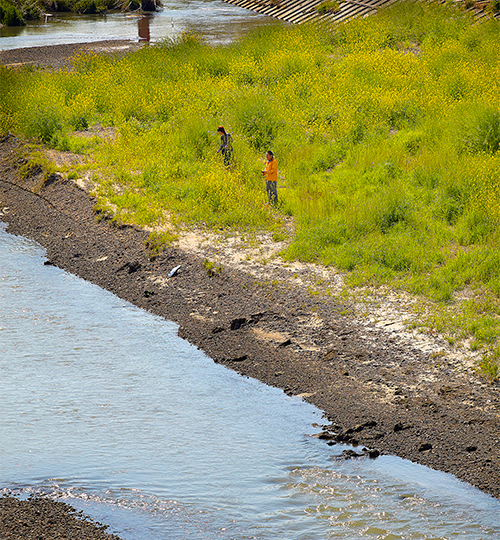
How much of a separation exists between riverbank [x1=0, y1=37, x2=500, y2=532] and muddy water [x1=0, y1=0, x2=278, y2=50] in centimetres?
2531

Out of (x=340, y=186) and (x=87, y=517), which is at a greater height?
(x=340, y=186)

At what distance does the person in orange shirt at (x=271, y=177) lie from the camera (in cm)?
1537

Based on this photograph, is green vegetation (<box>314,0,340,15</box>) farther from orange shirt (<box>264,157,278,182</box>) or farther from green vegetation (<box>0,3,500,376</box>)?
orange shirt (<box>264,157,278,182</box>)

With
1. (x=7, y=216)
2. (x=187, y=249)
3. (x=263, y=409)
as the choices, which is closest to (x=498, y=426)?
(x=263, y=409)

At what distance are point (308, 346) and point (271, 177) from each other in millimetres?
5622

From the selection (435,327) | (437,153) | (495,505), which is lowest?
(495,505)

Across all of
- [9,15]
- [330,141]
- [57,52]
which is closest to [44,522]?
[330,141]

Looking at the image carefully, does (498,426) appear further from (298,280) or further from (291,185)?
(291,185)

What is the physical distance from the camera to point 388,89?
71.2 feet

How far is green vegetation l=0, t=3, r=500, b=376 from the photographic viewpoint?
13.2 m

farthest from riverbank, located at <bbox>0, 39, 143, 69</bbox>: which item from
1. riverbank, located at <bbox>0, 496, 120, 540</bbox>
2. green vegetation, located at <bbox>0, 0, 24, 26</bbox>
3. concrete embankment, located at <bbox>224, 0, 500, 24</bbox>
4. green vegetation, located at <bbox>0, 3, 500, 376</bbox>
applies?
riverbank, located at <bbox>0, 496, 120, 540</bbox>

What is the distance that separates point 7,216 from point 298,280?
9.14 meters

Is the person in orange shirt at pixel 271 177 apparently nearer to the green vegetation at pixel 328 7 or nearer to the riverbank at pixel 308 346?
the riverbank at pixel 308 346

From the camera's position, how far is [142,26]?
150ft
